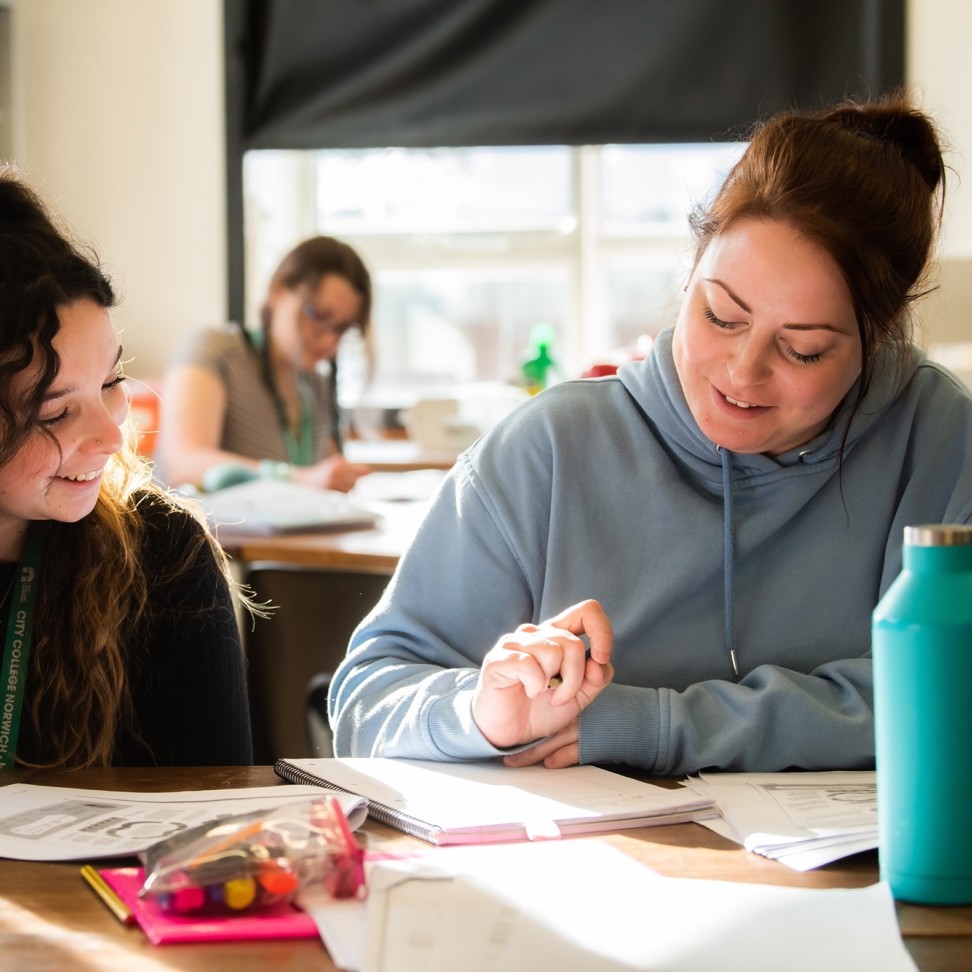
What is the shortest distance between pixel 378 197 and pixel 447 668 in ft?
12.1

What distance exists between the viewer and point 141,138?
174 inches

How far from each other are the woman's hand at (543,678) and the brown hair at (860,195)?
389mm

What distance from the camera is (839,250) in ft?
3.66

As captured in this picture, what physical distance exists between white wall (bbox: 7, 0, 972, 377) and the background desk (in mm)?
2280

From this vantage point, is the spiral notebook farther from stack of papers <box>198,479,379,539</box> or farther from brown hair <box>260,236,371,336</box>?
brown hair <box>260,236,371,336</box>

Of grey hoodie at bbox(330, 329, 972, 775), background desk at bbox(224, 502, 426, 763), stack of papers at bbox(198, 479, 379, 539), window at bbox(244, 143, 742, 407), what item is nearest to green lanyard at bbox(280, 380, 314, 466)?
stack of papers at bbox(198, 479, 379, 539)

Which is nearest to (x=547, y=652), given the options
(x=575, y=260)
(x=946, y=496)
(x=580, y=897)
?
(x=580, y=897)

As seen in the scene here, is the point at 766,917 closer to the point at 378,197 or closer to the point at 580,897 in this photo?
the point at 580,897

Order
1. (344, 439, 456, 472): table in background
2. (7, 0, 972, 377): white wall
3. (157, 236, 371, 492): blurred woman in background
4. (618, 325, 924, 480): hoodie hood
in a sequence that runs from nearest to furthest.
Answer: (618, 325, 924, 480): hoodie hood < (157, 236, 371, 492): blurred woman in background < (344, 439, 456, 472): table in background < (7, 0, 972, 377): white wall

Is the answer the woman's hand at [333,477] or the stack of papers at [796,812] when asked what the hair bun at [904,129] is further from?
the woman's hand at [333,477]

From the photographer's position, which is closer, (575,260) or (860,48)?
(860,48)

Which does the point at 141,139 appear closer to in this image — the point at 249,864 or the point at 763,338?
the point at 763,338

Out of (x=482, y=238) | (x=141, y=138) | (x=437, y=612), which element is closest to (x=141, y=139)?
(x=141, y=138)

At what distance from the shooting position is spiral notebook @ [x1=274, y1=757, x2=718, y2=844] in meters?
0.84
